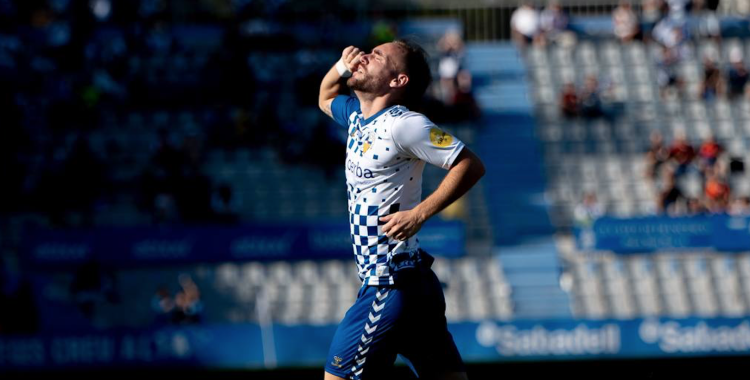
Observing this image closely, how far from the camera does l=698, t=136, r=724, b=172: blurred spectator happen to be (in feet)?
60.6

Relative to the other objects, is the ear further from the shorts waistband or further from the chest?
the shorts waistband

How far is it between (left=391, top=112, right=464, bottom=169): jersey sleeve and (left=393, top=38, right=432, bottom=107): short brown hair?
1.00ft

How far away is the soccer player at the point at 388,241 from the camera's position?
5.46 meters

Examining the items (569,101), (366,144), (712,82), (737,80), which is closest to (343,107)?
(366,144)

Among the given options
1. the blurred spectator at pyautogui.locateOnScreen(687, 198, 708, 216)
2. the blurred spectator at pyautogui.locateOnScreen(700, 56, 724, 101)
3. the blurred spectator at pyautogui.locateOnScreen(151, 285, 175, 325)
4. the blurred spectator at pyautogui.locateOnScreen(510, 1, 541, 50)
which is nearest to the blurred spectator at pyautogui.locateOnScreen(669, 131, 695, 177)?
the blurred spectator at pyautogui.locateOnScreen(687, 198, 708, 216)

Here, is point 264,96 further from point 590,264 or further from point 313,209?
point 590,264

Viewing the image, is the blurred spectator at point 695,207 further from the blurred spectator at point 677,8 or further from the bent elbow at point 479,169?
the bent elbow at point 479,169

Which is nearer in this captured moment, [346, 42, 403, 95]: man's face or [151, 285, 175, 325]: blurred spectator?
[346, 42, 403, 95]: man's face

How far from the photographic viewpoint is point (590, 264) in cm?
1711

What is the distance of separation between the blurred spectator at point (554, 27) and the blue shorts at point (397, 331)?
16.3m

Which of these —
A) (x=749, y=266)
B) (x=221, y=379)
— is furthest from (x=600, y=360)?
(x=221, y=379)

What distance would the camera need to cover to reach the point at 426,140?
5301mm

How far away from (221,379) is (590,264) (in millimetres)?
7070

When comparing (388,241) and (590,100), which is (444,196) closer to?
(388,241)
